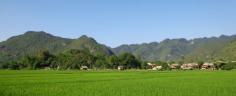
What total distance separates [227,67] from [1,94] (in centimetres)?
13692

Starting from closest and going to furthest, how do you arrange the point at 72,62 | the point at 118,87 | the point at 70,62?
the point at 118,87, the point at 70,62, the point at 72,62

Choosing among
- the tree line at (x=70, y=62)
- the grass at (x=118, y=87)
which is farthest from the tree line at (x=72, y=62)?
the grass at (x=118, y=87)

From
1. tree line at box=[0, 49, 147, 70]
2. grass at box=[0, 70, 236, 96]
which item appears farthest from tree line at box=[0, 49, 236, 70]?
grass at box=[0, 70, 236, 96]

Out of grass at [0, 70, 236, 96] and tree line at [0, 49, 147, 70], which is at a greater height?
A: tree line at [0, 49, 147, 70]

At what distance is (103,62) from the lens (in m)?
175

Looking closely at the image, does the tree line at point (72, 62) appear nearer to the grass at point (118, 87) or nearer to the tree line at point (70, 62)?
the tree line at point (70, 62)

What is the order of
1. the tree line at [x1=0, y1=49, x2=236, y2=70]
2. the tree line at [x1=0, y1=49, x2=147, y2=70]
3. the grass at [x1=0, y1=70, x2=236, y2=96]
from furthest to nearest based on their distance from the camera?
the tree line at [x1=0, y1=49, x2=147, y2=70], the tree line at [x1=0, y1=49, x2=236, y2=70], the grass at [x1=0, y1=70, x2=236, y2=96]

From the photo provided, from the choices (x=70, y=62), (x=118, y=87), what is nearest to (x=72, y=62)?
(x=70, y=62)

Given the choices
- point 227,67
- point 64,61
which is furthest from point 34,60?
point 227,67

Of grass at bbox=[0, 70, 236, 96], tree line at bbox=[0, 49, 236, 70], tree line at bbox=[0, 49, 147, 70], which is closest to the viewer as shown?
grass at bbox=[0, 70, 236, 96]

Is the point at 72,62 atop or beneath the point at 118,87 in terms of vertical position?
atop

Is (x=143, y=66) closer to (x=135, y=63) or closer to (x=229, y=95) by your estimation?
(x=135, y=63)

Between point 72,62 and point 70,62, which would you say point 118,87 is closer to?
point 70,62

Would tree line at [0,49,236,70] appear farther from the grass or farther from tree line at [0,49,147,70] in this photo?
the grass
